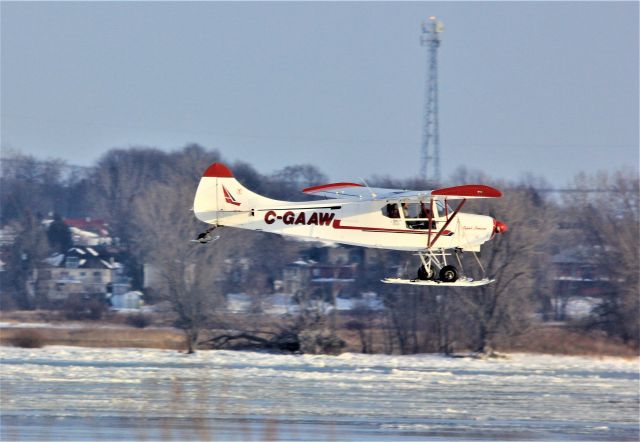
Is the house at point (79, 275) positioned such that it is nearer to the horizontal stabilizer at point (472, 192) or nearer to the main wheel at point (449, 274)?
the main wheel at point (449, 274)

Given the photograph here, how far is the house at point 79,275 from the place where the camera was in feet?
158

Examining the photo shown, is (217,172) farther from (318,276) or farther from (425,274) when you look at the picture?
(318,276)

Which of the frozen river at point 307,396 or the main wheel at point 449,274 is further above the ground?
the main wheel at point 449,274

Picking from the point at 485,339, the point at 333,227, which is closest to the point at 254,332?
the point at 485,339

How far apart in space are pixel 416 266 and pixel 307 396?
11005mm

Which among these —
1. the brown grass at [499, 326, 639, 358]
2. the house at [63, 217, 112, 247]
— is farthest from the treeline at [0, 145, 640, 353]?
the house at [63, 217, 112, 247]

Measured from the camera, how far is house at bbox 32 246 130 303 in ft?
158

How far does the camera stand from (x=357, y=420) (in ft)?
82.6

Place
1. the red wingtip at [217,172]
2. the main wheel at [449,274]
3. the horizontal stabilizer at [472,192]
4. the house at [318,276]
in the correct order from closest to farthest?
the horizontal stabilizer at [472,192] < the main wheel at [449,274] < the red wingtip at [217,172] < the house at [318,276]

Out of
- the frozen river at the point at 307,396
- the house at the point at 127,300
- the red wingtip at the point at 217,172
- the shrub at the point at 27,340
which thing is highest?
the red wingtip at the point at 217,172

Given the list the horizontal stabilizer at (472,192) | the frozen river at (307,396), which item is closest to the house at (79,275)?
the frozen river at (307,396)

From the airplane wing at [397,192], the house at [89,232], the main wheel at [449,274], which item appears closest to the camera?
the airplane wing at [397,192]

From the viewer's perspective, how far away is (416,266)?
38344 millimetres

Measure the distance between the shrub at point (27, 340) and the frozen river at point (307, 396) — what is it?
1.31 metres
